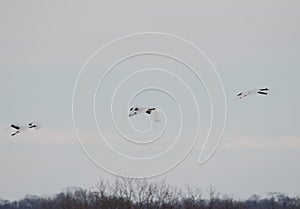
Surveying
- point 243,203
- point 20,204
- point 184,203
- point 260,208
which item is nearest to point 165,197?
point 184,203

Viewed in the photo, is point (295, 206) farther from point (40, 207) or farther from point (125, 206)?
point (125, 206)

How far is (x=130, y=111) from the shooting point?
45.5m

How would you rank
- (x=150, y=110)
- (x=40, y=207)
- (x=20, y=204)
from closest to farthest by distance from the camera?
(x=150, y=110) < (x=40, y=207) < (x=20, y=204)

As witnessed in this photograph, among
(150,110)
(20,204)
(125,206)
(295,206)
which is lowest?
(150,110)

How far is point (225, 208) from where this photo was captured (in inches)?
3585

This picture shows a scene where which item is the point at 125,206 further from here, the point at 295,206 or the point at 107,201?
the point at 295,206

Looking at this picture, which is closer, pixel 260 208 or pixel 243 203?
pixel 243 203

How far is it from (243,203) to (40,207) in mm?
22217

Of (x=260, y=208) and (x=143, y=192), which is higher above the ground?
(x=260, y=208)

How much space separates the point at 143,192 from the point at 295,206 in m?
33.0

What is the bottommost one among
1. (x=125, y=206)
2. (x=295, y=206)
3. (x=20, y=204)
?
(x=125, y=206)

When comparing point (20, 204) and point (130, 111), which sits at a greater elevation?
point (20, 204)

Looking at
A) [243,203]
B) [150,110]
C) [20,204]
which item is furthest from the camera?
[20,204]

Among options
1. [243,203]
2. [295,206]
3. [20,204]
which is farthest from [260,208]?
[20,204]
